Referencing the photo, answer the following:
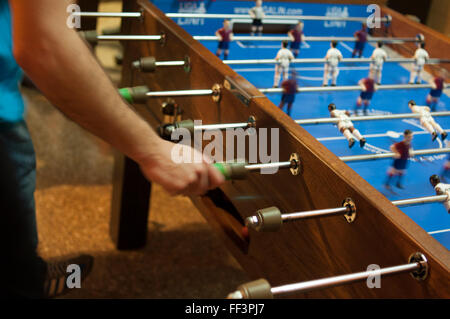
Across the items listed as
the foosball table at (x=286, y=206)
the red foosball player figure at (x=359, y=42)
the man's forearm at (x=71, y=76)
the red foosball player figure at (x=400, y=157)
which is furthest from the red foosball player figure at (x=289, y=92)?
the man's forearm at (x=71, y=76)

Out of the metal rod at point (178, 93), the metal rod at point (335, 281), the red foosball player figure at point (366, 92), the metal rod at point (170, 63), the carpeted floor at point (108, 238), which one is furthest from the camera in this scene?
the carpeted floor at point (108, 238)

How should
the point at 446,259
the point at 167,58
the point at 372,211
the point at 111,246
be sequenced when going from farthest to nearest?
the point at 111,246 → the point at 167,58 → the point at 372,211 → the point at 446,259

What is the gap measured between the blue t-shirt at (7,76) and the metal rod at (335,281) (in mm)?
901

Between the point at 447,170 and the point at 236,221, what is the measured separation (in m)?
0.58

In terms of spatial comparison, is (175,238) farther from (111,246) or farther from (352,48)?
(352,48)

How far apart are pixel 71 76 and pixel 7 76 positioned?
1.88 feet

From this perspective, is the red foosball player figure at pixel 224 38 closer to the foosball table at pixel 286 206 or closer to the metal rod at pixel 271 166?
the foosball table at pixel 286 206

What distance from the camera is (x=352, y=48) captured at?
215 cm

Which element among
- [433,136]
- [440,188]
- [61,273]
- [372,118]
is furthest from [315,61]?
[61,273]

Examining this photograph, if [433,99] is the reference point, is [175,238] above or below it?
below

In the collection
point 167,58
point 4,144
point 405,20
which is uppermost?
point 405,20

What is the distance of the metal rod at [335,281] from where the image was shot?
32.3 inches

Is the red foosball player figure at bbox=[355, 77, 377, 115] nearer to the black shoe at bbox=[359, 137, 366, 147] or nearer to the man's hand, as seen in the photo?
the black shoe at bbox=[359, 137, 366, 147]

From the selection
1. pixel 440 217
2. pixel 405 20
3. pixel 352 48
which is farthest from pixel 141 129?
pixel 405 20
